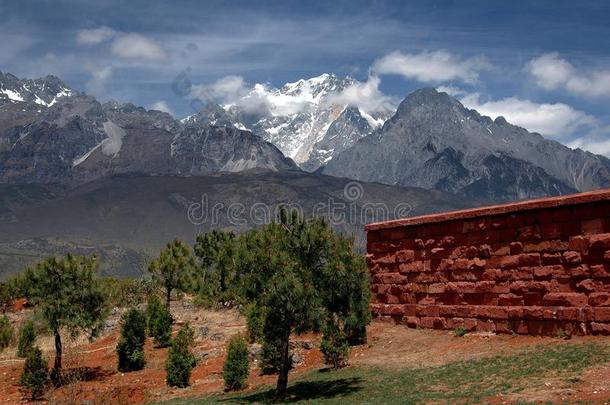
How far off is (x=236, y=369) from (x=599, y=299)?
1200 centimetres

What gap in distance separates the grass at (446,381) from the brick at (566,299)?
1.60 metres

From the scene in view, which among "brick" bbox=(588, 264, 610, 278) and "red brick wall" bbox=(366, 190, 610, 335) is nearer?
"brick" bbox=(588, 264, 610, 278)

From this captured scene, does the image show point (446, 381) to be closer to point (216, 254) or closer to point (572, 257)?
point (572, 257)

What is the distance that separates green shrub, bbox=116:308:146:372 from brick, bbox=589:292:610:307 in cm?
1922

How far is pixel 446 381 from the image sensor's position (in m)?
17.7

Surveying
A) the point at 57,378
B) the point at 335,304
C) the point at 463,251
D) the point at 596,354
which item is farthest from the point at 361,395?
the point at 57,378

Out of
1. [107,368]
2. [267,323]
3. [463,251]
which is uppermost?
[463,251]

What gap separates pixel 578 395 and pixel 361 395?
583 cm

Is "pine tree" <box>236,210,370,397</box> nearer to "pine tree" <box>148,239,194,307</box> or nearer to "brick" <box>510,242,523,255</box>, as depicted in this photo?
"brick" <box>510,242,523,255</box>

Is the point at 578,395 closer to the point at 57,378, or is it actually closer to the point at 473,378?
the point at 473,378

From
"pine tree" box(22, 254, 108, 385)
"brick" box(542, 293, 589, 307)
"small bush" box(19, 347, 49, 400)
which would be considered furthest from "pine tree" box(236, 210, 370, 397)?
"small bush" box(19, 347, 49, 400)

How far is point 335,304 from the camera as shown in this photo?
64.7 feet

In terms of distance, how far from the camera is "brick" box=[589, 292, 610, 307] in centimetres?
1933

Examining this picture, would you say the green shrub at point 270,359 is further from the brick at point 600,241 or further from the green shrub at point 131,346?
the brick at point 600,241
